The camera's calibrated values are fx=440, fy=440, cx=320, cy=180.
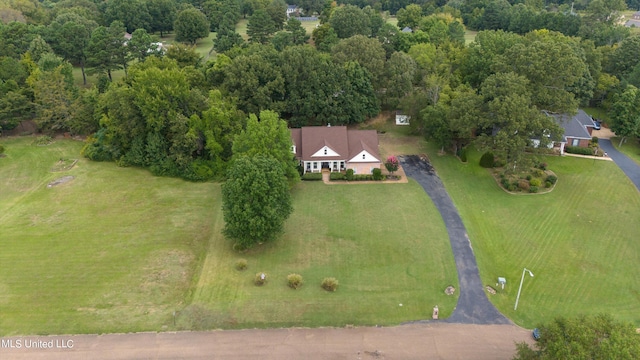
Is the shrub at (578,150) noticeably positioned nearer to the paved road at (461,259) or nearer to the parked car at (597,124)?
the parked car at (597,124)

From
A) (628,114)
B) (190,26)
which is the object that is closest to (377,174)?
(628,114)

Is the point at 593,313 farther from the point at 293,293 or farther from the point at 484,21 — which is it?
the point at 484,21

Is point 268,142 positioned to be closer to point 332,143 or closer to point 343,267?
point 332,143

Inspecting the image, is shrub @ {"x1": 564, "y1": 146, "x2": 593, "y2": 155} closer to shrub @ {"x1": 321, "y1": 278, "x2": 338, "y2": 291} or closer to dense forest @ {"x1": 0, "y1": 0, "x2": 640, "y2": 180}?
dense forest @ {"x1": 0, "y1": 0, "x2": 640, "y2": 180}

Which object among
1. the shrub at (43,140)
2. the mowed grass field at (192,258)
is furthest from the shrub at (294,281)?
the shrub at (43,140)

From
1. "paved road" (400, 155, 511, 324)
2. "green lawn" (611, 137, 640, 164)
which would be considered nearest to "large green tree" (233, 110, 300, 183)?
"paved road" (400, 155, 511, 324)

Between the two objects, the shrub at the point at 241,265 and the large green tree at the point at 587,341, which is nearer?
the large green tree at the point at 587,341
